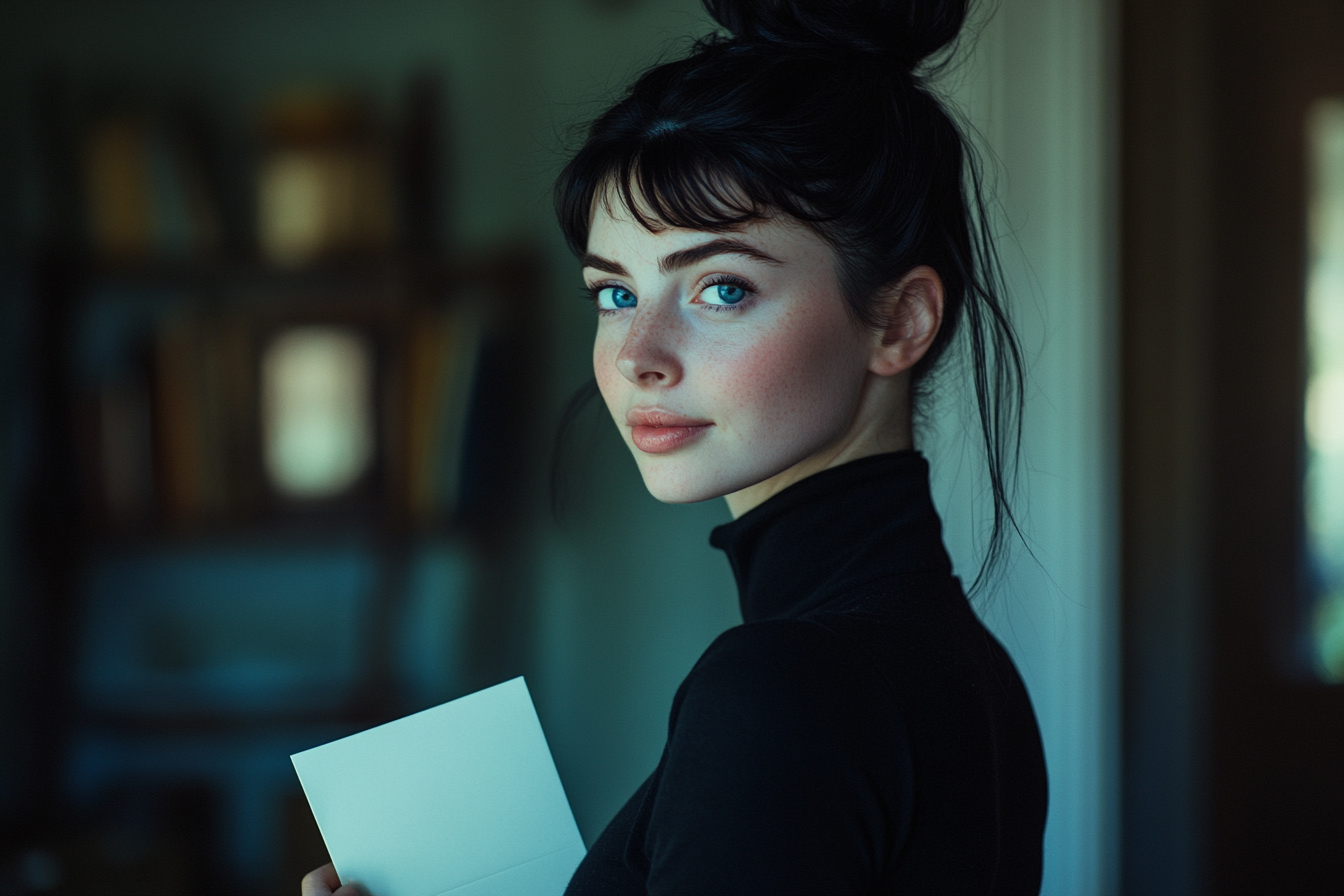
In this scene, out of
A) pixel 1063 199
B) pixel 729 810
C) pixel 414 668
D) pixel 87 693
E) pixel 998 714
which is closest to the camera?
pixel 729 810

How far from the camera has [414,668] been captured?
7.11 ft

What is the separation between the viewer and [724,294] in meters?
0.71

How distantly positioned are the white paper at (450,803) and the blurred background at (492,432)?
0.74 meters

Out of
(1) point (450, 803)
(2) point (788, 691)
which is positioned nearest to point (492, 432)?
(1) point (450, 803)

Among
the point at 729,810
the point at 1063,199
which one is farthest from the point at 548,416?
the point at 729,810

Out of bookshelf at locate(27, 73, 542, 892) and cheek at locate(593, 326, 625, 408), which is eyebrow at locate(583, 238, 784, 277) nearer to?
cheek at locate(593, 326, 625, 408)

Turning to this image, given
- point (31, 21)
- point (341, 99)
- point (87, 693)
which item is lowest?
point (87, 693)

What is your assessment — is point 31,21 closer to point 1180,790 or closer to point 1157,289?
point 1157,289

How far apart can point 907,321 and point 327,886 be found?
0.58 m

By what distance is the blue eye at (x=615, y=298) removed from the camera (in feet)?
2.59

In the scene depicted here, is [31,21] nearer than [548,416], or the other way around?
[31,21]

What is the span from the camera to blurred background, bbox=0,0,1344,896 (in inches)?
57.8

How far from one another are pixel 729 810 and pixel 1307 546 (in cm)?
135

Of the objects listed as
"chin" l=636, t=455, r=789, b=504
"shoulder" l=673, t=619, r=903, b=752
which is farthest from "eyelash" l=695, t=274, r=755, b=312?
"shoulder" l=673, t=619, r=903, b=752
